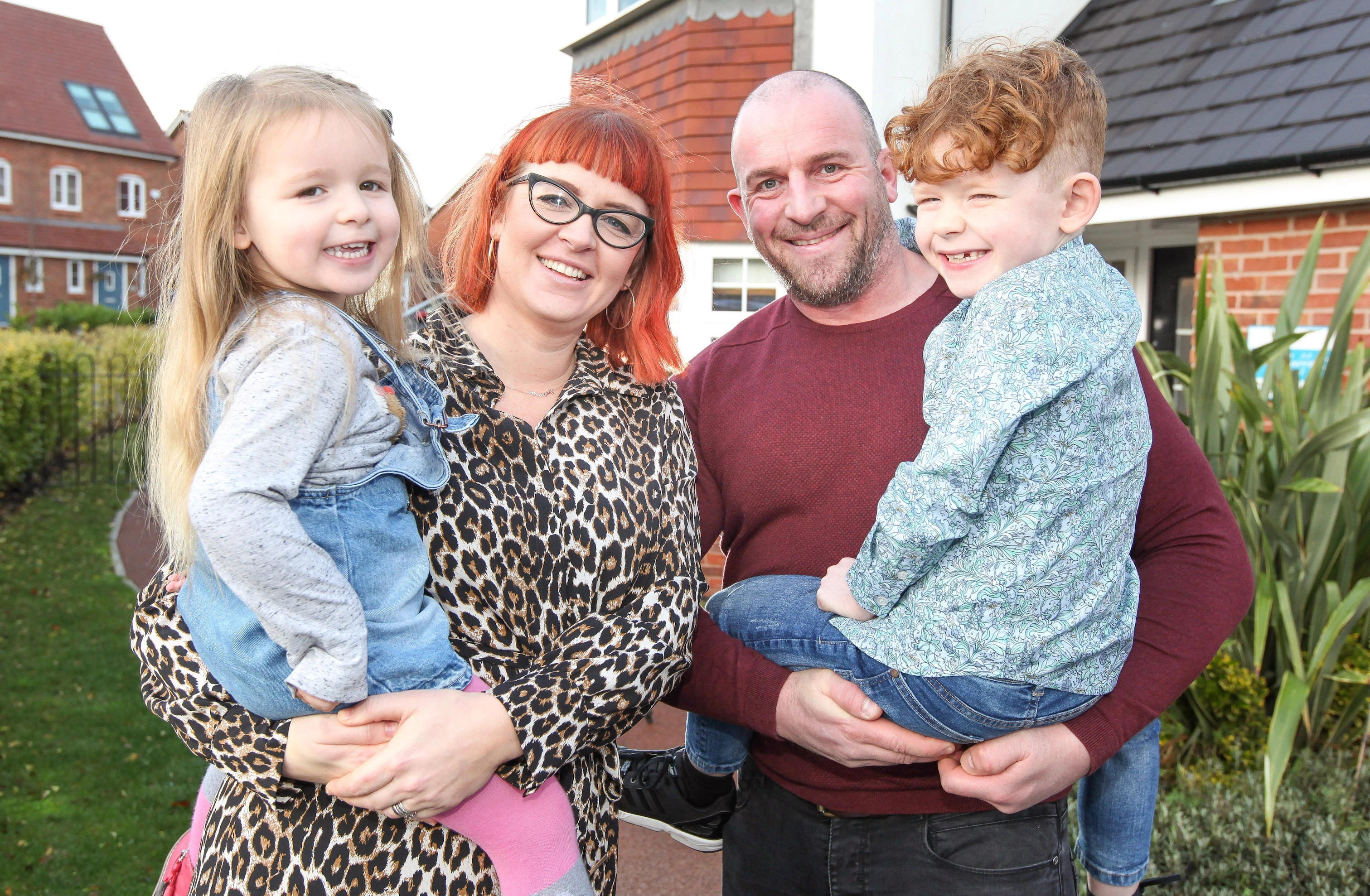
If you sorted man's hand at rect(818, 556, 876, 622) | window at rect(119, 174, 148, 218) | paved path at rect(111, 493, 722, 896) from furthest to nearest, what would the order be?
window at rect(119, 174, 148, 218)
paved path at rect(111, 493, 722, 896)
man's hand at rect(818, 556, 876, 622)

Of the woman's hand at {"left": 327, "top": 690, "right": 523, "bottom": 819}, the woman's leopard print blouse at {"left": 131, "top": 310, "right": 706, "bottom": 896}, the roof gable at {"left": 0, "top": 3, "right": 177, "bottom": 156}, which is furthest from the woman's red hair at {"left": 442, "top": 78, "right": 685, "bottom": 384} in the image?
the roof gable at {"left": 0, "top": 3, "right": 177, "bottom": 156}

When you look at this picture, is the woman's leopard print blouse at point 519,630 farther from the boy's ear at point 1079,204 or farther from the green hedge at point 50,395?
the green hedge at point 50,395

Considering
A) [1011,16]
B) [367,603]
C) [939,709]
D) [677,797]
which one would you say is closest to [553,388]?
[367,603]

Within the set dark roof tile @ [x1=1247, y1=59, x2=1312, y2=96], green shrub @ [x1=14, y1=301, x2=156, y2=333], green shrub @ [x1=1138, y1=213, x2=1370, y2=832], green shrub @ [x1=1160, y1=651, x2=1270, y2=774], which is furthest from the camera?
green shrub @ [x1=14, y1=301, x2=156, y2=333]

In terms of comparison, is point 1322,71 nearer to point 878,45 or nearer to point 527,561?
point 878,45

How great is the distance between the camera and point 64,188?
123 feet

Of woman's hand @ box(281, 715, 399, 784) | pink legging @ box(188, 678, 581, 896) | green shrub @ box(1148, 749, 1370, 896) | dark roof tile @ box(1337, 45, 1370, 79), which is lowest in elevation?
green shrub @ box(1148, 749, 1370, 896)

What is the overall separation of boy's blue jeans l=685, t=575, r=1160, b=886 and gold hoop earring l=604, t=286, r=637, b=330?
26.0 inches

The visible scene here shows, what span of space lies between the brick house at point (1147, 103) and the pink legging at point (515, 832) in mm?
4350

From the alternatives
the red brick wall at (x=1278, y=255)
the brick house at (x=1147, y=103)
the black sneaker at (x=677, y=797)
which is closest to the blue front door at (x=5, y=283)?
the brick house at (x=1147, y=103)

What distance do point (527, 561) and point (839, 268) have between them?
3.54 ft

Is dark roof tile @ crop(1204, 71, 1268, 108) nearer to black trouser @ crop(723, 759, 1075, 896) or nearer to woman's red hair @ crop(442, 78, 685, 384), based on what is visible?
woman's red hair @ crop(442, 78, 685, 384)

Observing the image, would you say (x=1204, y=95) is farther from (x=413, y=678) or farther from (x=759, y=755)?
(x=413, y=678)

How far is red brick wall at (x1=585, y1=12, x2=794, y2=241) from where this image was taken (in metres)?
6.62
